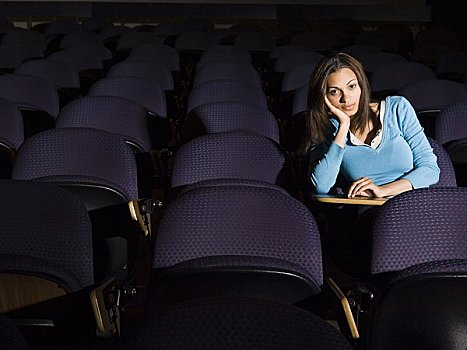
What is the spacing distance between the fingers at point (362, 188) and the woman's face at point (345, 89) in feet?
1.03

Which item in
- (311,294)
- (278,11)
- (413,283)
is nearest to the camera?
(413,283)

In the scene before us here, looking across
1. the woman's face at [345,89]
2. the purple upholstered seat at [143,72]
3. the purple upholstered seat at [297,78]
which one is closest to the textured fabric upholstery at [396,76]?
the purple upholstered seat at [297,78]

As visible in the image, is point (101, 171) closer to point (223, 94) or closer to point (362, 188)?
point (362, 188)

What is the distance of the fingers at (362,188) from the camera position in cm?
250

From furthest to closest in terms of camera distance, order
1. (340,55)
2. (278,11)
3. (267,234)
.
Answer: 1. (278,11)
2. (340,55)
3. (267,234)

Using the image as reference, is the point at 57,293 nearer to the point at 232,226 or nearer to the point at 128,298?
the point at 128,298

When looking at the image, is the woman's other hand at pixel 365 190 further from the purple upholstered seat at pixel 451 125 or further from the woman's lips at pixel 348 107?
the purple upholstered seat at pixel 451 125

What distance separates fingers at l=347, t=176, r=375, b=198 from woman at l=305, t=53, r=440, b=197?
11cm

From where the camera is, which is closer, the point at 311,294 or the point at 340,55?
the point at 311,294

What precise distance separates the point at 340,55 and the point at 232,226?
0.96 metres

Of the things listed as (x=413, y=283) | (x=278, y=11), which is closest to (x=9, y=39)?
(x=278, y=11)

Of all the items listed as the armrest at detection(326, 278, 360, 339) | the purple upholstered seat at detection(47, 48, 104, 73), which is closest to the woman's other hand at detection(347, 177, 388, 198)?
the armrest at detection(326, 278, 360, 339)

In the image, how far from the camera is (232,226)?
6.87ft

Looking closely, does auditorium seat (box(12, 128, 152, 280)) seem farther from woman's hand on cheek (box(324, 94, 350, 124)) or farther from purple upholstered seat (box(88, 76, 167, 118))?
purple upholstered seat (box(88, 76, 167, 118))
